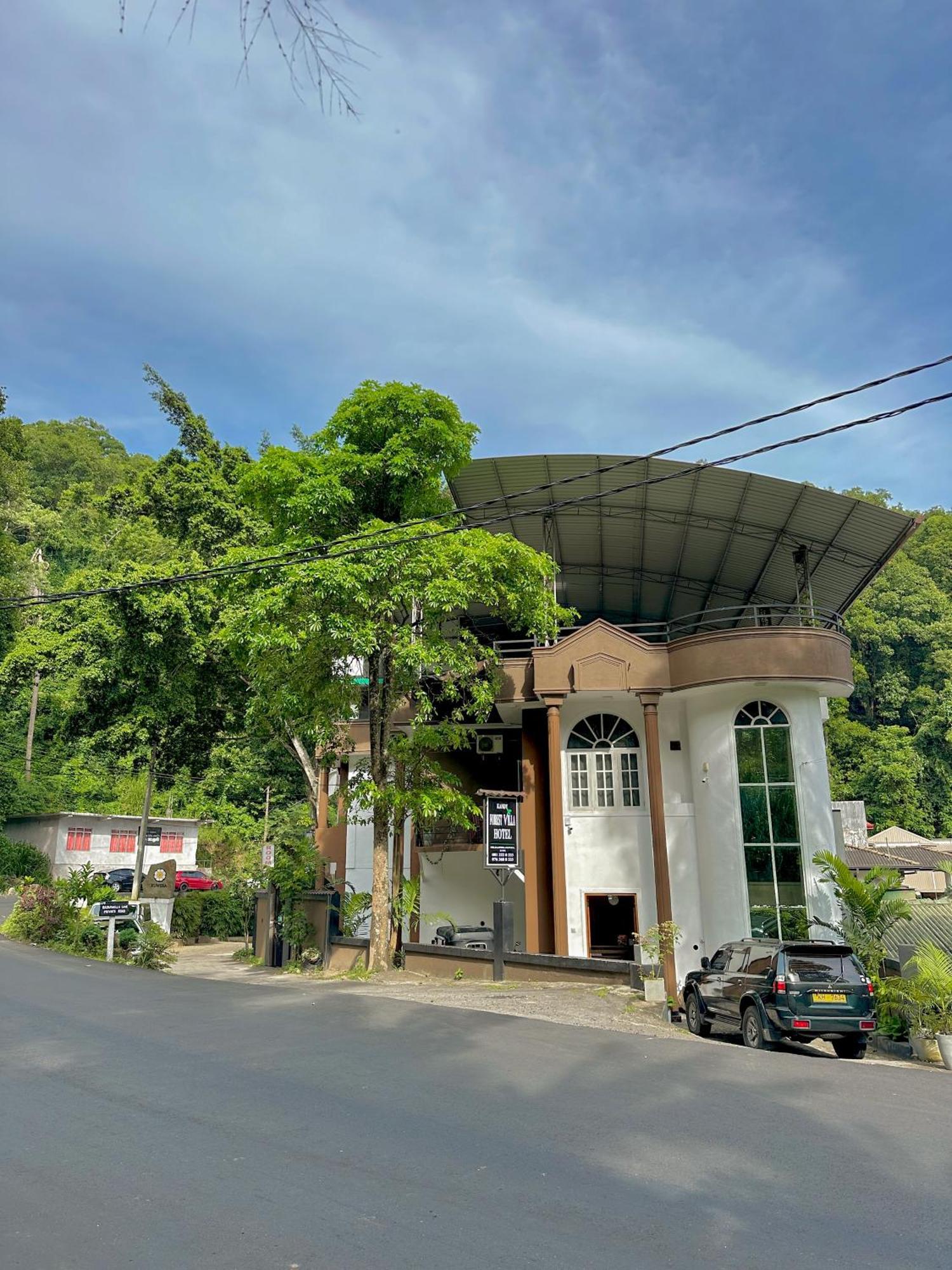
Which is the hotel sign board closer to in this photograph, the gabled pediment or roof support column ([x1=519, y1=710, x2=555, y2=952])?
roof support column ([x1=519, y1=710, x2=555, y2=952])

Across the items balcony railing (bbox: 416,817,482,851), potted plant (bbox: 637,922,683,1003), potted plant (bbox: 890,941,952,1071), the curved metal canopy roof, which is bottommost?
potted plant (bbox: 890,941,952,1071)

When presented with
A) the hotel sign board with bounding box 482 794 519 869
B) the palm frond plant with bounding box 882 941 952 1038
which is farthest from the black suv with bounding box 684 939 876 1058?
the hotel sign board with bounding box 482 794 519 869

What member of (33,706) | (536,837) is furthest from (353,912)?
(33,706)

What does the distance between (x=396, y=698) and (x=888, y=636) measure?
49.6m

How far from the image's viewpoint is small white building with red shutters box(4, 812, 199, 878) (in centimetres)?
4347

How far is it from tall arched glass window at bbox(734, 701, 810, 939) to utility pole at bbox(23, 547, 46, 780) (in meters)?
41.1

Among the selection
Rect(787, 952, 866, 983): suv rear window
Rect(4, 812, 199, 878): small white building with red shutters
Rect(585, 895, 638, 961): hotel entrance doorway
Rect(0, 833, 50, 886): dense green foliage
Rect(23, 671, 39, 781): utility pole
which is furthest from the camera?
Rect(23, 671, 39, 781): utility pole

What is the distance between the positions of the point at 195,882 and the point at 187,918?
35.6ft

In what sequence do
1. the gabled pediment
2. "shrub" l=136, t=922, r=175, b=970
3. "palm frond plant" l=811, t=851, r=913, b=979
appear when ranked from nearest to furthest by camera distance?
"palm frond plant" l=811, t=851, r=913, b=979
"shrub" l=136, t=922, r=175, b=970
the gabled pediment

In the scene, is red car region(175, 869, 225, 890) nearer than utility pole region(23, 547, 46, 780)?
Yes

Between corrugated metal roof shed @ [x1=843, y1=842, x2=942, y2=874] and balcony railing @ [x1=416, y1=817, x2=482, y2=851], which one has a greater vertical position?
balcony railing @ [x1=416, y1=817, x2=482, y2=851]

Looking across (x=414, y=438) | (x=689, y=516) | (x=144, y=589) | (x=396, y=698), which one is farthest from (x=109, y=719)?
(x=689, y=516)

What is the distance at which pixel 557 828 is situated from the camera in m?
19.4

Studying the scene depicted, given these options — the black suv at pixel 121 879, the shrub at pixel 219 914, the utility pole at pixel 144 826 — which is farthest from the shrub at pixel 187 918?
the black suv at pixel 121 879
